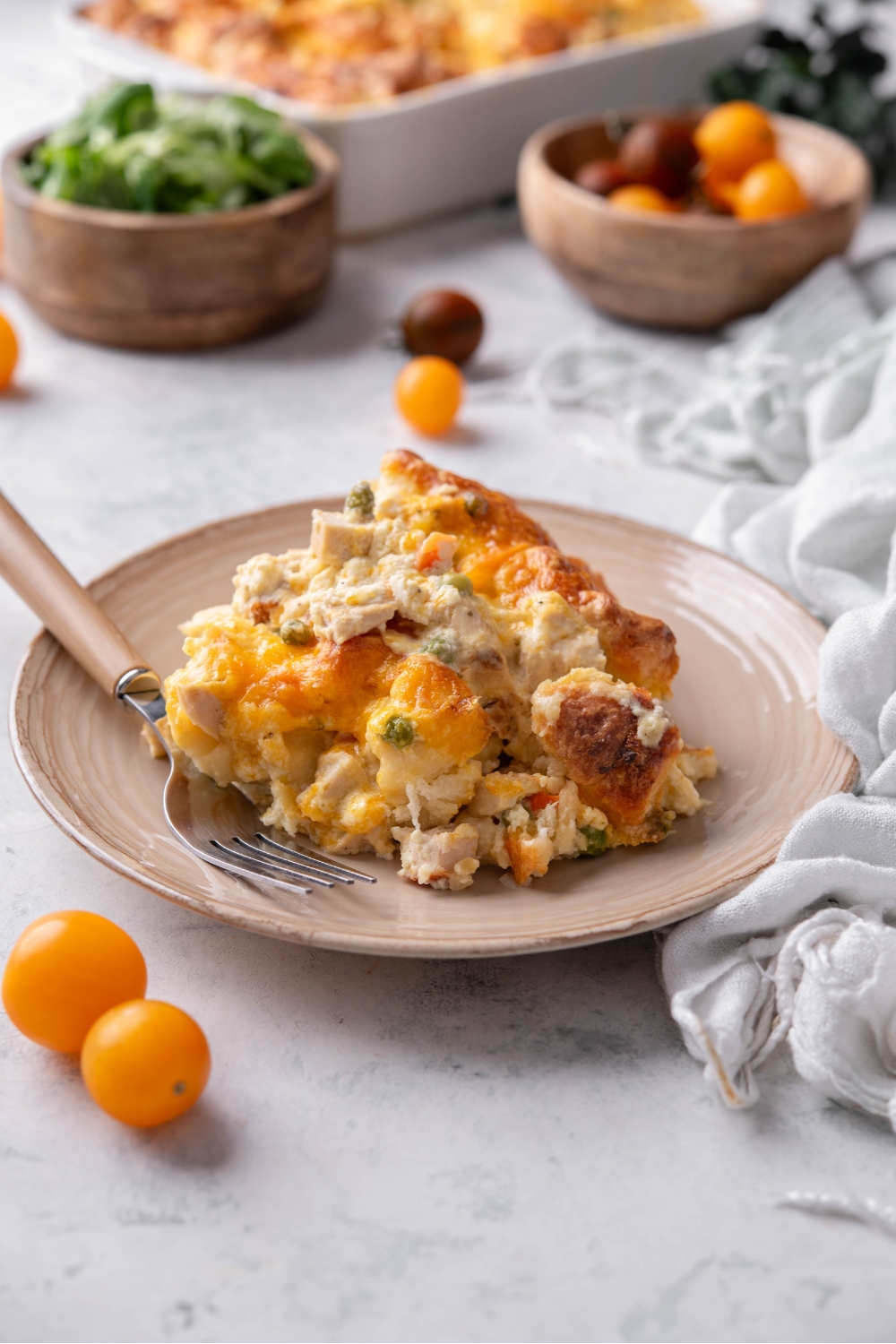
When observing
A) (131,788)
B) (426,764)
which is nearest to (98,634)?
(131,788)

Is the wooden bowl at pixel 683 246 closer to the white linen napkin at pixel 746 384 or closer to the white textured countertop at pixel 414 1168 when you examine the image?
the white linen napkin at pixel 746 384

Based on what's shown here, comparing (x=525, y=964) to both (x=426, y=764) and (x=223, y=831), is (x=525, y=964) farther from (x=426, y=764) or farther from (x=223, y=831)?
(x=223, y=831)

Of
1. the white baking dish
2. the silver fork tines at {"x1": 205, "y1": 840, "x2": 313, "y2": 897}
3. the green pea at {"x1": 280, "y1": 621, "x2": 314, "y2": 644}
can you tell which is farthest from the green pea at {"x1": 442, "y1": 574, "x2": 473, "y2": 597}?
Answer: the white baking dish

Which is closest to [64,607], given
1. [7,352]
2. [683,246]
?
[7,352]

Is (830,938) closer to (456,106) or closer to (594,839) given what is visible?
(594,839)

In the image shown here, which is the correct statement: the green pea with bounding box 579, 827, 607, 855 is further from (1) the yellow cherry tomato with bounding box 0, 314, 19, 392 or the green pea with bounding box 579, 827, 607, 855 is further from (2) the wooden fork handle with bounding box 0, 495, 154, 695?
(1) the yellow cherry tomato with bounding box 0, 314, 19, 392

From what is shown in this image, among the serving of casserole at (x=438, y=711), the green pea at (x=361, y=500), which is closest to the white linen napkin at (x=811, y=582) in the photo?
the serving of casserole at (x=438, y=711)
